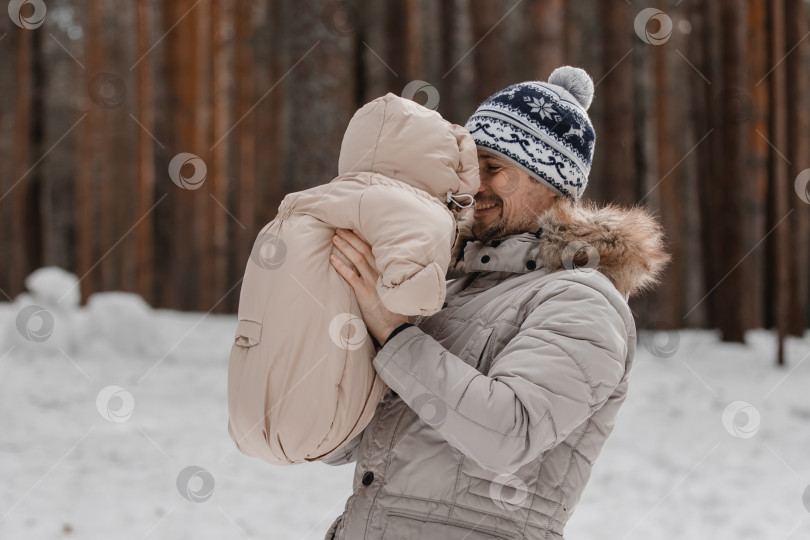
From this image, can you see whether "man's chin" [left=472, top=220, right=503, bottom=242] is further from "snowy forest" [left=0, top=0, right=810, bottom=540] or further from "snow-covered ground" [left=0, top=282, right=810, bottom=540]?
"snow-covered ground" [left=0, top=282, right=810, bottom=540]

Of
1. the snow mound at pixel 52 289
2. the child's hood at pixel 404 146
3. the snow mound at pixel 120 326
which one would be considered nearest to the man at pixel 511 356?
the child's hood at pixel 404 146

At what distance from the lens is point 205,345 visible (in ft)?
30.9

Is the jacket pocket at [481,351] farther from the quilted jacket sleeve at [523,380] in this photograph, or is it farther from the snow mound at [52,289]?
the snow mound at [52,289]

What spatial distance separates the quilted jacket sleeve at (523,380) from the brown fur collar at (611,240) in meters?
0.19

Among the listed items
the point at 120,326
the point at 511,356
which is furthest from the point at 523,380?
the point at 120,326

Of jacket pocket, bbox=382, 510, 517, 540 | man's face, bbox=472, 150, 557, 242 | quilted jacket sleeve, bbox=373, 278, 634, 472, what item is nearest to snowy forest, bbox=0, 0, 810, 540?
man's face, bbox=472, 150, 557, 242

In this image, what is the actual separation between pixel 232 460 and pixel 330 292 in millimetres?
4359

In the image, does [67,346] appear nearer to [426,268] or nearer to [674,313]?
[426,268]

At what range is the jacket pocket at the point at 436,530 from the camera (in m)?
1.58

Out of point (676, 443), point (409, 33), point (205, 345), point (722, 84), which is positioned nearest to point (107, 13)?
point (409, 33)

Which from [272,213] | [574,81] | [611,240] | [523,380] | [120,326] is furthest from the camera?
[272,213]

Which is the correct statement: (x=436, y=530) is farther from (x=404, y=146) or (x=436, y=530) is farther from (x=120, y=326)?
(x=120, y=326)

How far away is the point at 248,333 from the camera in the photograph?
163cm

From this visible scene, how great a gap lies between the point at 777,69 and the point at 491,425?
8968 millimetres
